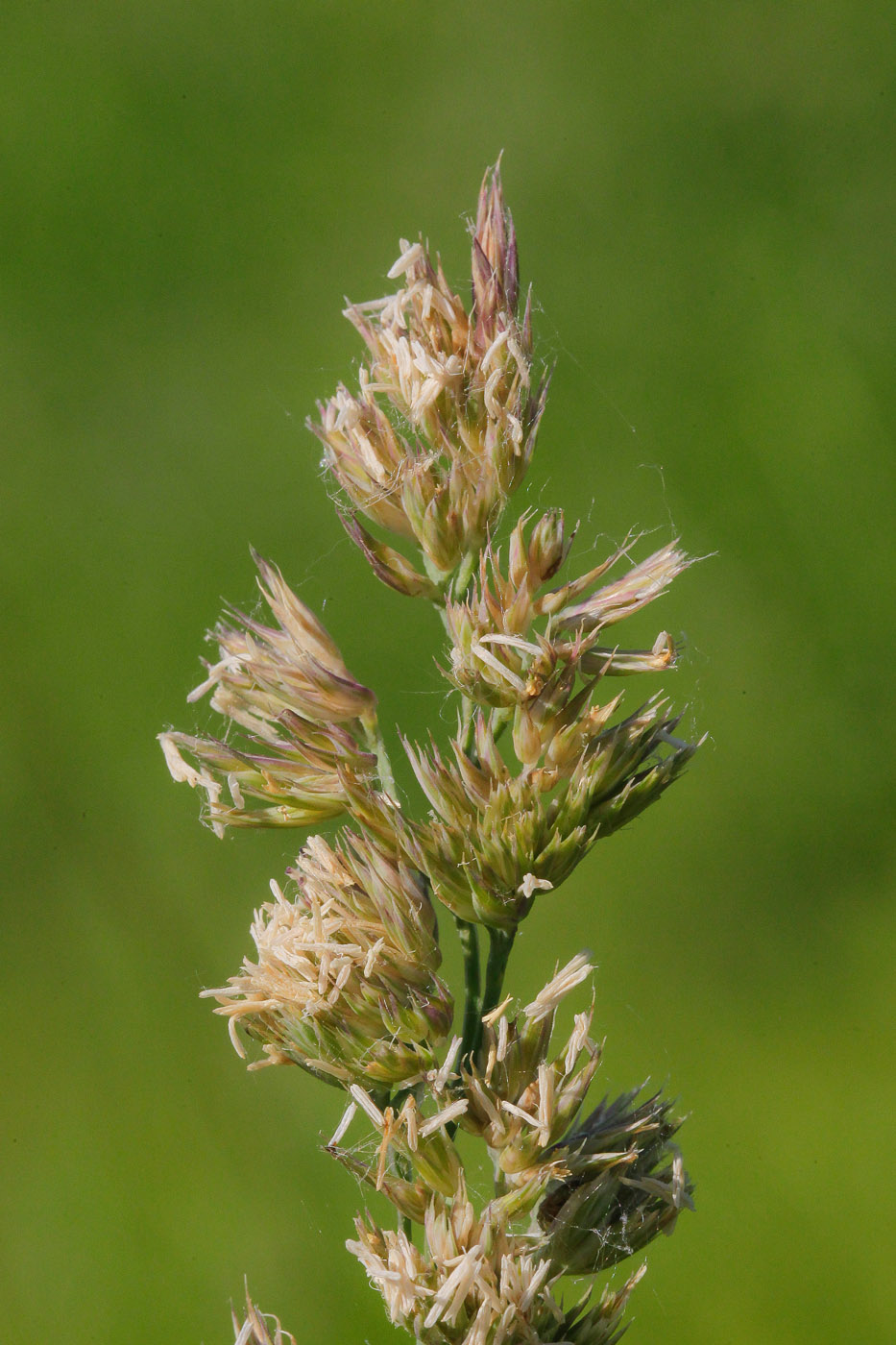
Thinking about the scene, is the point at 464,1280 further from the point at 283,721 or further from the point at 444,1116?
the point at 283,721

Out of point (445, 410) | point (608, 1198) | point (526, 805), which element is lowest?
point (608, 1198)

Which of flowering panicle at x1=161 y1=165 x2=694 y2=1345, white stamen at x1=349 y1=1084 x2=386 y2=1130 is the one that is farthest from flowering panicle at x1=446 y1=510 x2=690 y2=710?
white stamen at x1=349 y1=1084 x2=386 y2=1130

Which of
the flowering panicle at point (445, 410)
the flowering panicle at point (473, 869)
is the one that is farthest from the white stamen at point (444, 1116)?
the flowering panicle at point (445, 410)

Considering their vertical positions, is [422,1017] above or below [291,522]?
below

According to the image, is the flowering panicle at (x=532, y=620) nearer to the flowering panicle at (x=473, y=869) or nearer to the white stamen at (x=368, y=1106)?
the flowering panicle at (x=473, y=869)

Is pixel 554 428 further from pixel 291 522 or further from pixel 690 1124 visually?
pixel 690 1124

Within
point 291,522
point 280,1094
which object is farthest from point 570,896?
point 291,522

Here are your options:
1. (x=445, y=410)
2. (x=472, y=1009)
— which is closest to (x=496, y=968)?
(x=472, y=1009)
